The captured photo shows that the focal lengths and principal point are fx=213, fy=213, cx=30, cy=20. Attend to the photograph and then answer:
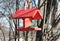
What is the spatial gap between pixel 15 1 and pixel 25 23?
15.6 ft

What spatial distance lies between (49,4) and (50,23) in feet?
1.49

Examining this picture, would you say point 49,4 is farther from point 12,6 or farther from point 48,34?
point 12,6

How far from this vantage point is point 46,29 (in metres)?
4.89

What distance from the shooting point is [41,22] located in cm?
498

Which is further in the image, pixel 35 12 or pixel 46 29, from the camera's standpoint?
pixel 46 29

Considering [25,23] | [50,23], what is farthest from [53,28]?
[25,23]

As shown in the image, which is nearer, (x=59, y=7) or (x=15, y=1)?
(x=59, y=7)

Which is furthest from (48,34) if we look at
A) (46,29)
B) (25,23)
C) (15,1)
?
(15,1)

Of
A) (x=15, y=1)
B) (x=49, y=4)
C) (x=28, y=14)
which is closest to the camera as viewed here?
(x=28, y=14)

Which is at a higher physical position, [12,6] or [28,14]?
[28,14]

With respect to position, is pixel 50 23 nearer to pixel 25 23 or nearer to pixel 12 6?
pixel 25 23

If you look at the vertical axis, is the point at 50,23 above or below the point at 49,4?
below

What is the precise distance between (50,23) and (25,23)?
1.31m

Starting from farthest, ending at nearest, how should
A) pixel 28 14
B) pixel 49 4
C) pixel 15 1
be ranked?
pixel 15 1 < pixel 49 4 < pixel 28 14
